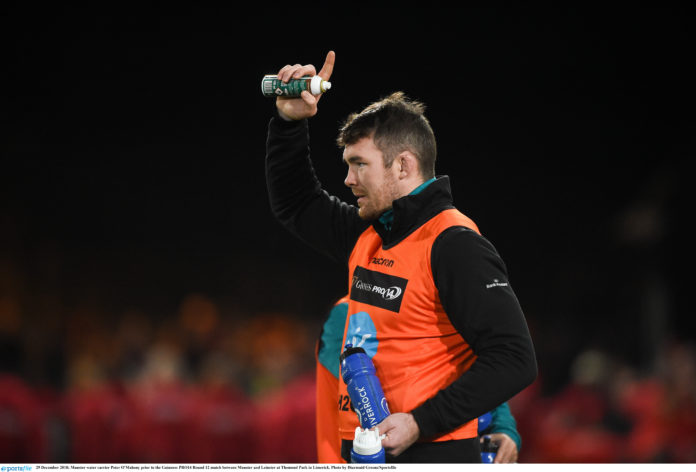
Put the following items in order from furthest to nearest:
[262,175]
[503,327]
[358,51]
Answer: [262,175], [358,51], [503,327]

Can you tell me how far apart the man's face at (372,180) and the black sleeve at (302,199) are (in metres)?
0.19

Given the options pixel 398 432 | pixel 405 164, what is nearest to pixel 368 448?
pixel 398 432

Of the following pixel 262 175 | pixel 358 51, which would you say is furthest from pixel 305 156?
pixel 262 175

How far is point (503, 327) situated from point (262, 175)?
4.75 m

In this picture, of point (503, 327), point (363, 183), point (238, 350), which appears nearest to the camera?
point (503, 327)

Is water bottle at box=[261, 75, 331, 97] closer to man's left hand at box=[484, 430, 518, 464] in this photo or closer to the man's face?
the man's face

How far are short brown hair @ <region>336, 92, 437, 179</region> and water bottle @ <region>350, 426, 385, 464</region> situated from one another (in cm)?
65

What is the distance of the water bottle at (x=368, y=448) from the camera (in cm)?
128

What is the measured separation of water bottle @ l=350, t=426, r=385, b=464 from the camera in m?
1.28

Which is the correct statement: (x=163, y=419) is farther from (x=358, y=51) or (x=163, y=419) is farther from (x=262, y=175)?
(x=358, y=51)

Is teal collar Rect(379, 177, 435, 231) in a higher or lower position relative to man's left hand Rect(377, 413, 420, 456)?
higher

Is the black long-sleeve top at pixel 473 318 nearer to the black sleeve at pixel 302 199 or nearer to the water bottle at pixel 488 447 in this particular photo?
the black sleeve at pixel 302 199

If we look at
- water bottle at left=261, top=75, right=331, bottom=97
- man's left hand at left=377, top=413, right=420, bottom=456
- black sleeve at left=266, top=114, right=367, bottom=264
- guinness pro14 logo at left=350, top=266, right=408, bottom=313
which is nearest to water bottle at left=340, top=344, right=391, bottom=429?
man's left hand at left=377, top=413, right=420, bottom=456

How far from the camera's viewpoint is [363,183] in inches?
62.7
